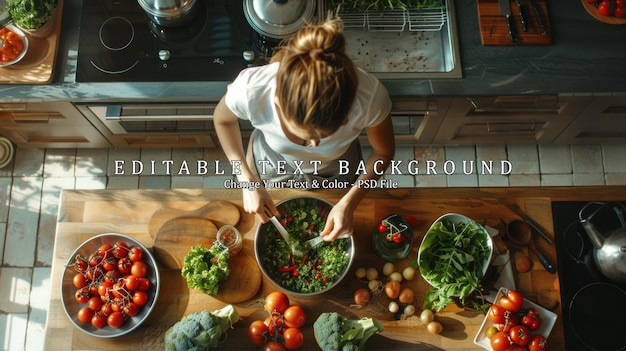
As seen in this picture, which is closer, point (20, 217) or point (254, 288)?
point (254, 288)

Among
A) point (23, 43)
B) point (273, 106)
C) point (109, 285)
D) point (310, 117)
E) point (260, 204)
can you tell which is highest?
point (23, 43)

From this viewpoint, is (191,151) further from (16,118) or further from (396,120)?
(396,120)

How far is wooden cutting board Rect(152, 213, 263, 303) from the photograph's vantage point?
1774 mm

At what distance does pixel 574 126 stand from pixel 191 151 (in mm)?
1990

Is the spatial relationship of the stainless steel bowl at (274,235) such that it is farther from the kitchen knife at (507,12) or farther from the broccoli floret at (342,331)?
the kitchen knife at (507,12)

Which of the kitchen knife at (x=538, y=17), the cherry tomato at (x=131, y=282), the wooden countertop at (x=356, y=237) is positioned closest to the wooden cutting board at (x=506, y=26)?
the kitchen knife at (x=538, y=17)

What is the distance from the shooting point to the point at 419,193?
188 cm

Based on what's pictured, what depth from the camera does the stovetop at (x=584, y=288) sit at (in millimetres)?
1870

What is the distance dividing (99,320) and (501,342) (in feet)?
4.24

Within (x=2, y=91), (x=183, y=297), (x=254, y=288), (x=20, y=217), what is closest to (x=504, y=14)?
(x=254, y=288)

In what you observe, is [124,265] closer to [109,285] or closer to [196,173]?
[109,285]

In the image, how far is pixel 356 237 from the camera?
1843mm

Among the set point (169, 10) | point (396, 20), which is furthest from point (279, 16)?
point (396, 20)

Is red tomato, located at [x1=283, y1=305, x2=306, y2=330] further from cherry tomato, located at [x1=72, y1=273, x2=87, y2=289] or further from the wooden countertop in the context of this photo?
cherry tomato, located at [x1=72, y1=273, x2=87, y2=289]
